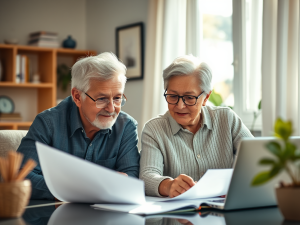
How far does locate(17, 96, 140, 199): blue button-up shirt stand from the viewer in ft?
5.57

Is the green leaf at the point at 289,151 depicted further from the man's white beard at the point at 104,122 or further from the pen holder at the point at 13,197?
the man's white beard at the point at 104,122

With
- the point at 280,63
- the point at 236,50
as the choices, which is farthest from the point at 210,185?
the point at 236,50

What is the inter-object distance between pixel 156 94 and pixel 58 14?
1937 millimetres

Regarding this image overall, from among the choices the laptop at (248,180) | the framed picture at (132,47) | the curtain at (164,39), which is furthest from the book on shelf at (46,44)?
the laptop at (248,180)

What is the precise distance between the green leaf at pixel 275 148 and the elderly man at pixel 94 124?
3.20ft

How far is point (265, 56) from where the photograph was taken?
2.64 meters

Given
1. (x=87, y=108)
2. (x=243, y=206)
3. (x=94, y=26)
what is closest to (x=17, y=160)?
(x=243, y=206)

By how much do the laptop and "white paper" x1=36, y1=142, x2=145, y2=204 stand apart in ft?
0.72

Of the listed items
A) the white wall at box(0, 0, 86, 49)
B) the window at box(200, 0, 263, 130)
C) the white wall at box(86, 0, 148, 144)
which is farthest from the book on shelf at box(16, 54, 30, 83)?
the window at box(200, 0, 263, 130)

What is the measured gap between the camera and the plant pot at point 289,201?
2.62ft

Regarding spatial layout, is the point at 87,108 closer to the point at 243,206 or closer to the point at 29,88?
the point at 243,206

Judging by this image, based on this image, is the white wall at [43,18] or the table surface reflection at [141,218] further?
the white wall at [43,18]

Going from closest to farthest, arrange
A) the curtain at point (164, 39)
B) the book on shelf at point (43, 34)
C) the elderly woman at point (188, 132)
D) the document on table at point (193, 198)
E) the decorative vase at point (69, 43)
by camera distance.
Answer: the document on table at point (193, 198) → the elderly woman at point (188, 132) → the curtain at point (164, 39) → the book on shelf at point (43, 34) → the decorative vase at point (69, 43)

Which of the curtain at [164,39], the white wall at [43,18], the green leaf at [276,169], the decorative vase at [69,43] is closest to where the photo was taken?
the green leaf at [276,169]
